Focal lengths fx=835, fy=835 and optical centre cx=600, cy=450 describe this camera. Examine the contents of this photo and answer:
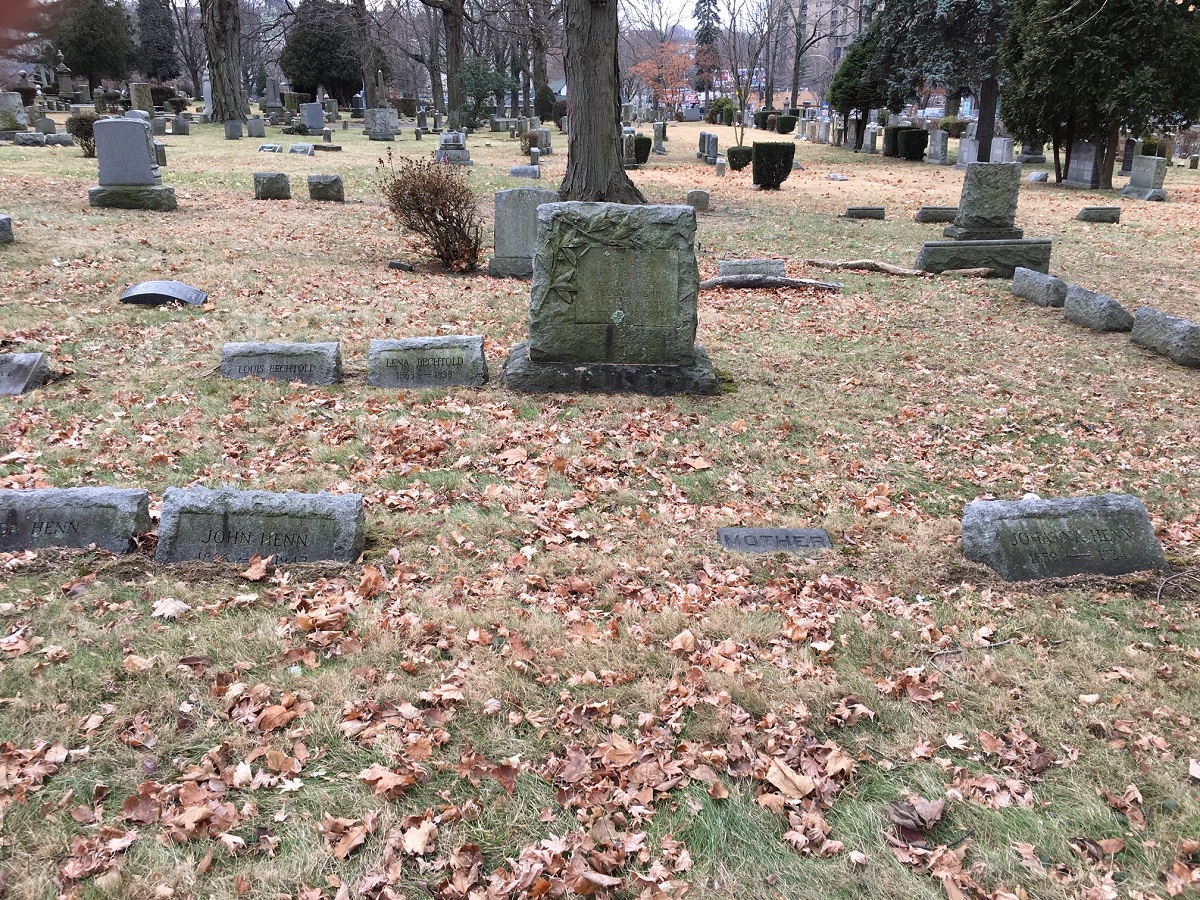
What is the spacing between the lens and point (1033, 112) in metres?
23.7

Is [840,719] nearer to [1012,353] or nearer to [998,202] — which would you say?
[1012,353]

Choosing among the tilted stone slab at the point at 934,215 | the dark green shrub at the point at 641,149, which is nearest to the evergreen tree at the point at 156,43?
the dark green shrub at the point at 641,149

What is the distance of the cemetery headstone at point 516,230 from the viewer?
505 inches

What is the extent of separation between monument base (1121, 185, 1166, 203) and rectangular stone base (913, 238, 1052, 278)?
39.4 ft

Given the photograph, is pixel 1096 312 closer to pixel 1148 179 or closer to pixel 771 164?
pixel 771 164

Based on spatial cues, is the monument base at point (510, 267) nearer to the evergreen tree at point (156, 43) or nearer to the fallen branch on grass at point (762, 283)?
the fallen branch on grass at point (762, 283)

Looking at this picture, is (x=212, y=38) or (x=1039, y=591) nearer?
(x=1039, y=591)

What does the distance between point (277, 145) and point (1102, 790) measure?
3177 cm

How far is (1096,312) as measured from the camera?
35.1ft

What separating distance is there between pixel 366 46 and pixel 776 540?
1829 inches

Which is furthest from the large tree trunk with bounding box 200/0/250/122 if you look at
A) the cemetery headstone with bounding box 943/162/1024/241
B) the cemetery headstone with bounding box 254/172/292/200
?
the cemetery headstone with bounding box 943/162/1024/241

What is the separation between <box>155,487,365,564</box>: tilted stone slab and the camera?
4.91 metres

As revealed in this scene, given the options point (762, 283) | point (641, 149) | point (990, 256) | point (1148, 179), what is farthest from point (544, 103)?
point (762, 283)

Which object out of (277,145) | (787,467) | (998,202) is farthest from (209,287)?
(277,145)
